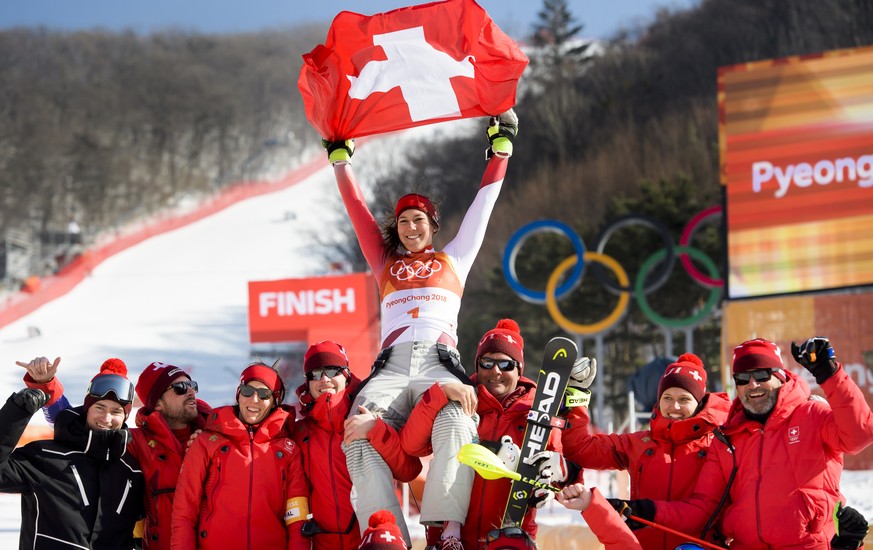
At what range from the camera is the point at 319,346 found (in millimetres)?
5797

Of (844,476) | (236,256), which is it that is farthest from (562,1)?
(844,476)

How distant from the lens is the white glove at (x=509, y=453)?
5.15 m

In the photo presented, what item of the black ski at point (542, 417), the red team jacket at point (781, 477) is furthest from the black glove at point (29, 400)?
the red team jacket at point (781, 477)

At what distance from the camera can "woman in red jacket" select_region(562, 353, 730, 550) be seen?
17.9 ft

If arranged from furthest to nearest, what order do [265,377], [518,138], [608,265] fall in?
[518,138], [608,265], [265,377]

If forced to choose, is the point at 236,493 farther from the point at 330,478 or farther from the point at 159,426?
the point at 159,426

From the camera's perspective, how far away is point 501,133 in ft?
20.2

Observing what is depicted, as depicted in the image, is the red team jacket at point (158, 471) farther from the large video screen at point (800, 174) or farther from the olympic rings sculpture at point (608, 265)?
the olympic rings sculpture at point (608, 265)

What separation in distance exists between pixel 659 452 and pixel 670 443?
7 cm

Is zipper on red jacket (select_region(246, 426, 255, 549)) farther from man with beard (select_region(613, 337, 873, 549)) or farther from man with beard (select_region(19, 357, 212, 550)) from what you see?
man with beard (select_region(613, 337, 873, 549))

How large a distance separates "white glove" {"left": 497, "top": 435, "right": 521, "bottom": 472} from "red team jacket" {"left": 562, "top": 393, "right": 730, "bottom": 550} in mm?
471

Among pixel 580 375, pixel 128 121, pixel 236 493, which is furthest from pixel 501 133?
pixel 128 121

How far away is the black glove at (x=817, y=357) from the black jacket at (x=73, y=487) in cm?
308

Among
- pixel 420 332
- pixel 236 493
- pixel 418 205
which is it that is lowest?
pixel 236 493
